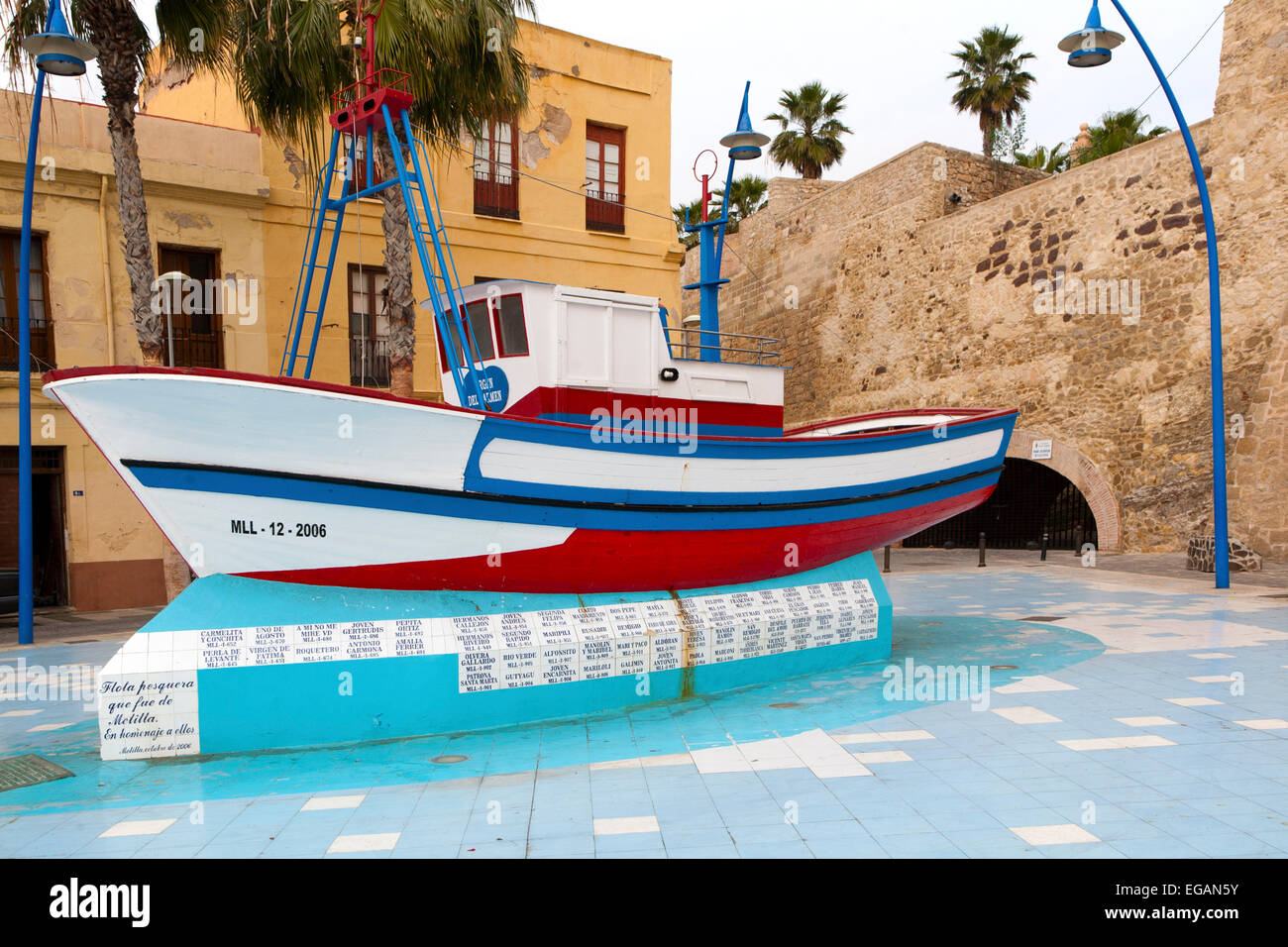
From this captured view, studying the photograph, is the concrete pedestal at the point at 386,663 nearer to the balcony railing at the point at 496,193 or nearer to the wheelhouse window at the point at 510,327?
the wheelhouse window at the point at 510,327

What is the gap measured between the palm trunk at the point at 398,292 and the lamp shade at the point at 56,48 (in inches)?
142

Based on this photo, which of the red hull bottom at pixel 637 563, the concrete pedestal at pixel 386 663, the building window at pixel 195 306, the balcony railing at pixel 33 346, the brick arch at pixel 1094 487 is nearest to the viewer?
the concrete pedestal at pixel 386 663

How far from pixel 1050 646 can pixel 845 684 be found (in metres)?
2.59

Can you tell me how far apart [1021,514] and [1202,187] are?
12.6 metres

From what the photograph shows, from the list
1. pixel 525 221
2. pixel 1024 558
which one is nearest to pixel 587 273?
pixel 525 221

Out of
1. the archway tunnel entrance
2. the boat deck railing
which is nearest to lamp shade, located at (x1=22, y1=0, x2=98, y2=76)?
the boat deck railing

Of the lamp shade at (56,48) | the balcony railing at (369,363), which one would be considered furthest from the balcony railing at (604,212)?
the lamp shade at (56,48)

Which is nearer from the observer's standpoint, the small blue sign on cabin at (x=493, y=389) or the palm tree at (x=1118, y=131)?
the small blue sign on cabin at (x=493, y=389)

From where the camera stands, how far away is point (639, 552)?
23.3 feet

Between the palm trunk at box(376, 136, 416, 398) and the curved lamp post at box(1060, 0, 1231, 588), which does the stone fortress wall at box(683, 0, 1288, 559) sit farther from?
the palm trunk at box(376, 136, 416, 398)

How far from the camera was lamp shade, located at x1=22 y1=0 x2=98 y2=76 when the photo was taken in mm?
8453

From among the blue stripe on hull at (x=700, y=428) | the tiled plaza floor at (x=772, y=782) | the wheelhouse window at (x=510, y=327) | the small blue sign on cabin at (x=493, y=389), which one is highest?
the wheelhouse window at (x=510, y=327)

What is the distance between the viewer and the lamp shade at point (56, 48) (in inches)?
333

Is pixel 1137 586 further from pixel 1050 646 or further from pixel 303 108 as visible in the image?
pixel 303 108
